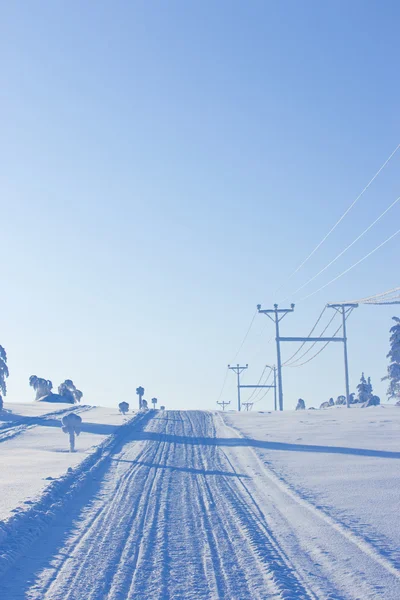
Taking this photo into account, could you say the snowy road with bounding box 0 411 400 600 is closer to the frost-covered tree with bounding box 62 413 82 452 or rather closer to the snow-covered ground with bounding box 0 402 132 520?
the snow-covered ground with bounding box 0 402 132 520

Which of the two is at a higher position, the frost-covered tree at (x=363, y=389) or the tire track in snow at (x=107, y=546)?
the frost-covered tree at (x=363, y=389)

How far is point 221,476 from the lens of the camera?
16.6m

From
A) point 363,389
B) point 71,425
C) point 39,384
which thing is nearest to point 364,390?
point 363,389

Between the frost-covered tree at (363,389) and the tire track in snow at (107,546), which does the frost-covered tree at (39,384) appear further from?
the tire track in snow at (107,546)

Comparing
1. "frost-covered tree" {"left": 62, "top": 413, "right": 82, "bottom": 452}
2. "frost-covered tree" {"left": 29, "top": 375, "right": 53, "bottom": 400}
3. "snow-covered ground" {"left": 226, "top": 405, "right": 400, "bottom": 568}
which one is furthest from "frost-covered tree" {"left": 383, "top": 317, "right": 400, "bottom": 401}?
"frost-covered tree" {"left": 29, "top": 375, "right": 53, "bottom": 400}

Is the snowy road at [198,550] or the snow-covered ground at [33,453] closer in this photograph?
the snowy road at [198,550]

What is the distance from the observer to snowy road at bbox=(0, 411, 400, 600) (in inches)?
290

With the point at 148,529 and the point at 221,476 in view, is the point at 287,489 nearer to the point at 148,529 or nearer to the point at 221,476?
the point at 221,476

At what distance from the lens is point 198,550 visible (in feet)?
30.1

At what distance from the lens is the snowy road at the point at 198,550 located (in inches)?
290

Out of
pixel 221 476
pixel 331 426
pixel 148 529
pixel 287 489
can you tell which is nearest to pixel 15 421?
pixel 331 426

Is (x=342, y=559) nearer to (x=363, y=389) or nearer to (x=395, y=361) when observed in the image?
(x=395, y=361)

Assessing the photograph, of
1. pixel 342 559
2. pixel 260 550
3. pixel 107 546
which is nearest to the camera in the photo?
pixel 342 559

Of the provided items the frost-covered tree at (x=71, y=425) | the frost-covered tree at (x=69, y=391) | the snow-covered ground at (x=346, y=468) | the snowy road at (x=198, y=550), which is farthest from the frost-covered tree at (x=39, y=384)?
the snowy road at (x=198, y=550)
